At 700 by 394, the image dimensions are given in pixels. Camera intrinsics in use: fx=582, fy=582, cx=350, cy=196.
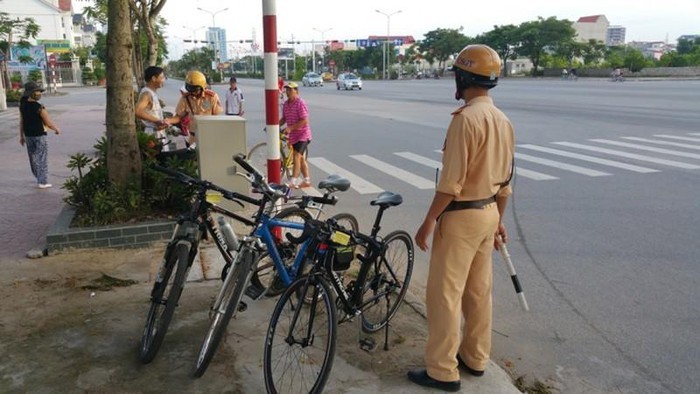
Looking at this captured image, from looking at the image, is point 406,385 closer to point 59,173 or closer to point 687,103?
point 59,173

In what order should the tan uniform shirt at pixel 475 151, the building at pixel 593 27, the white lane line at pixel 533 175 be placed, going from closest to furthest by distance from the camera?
the tan uniform shirt at pixel 475 151
the white lane line at pixel 533 175
the building at pixel 593 27

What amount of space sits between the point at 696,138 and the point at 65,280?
14.5 metres

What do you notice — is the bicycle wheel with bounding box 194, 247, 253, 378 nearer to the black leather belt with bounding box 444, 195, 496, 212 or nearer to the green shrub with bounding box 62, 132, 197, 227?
the black leather belt with bounding box 444, 195, 496, 212

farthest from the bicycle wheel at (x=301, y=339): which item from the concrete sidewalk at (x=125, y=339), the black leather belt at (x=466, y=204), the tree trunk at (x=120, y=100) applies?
the tree trunk at (x=120, y=100)

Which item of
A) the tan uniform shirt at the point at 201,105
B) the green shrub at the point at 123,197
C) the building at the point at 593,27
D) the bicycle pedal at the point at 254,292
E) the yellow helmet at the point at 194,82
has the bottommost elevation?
the bicycle pedal at the point at 254,292

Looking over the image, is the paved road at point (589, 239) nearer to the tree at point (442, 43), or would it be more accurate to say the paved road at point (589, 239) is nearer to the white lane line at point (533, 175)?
the white lane line at point (533, 175)

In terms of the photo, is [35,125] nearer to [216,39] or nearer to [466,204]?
[466,204]

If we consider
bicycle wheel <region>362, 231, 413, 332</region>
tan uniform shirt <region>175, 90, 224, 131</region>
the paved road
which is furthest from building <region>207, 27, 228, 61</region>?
bicycle wheel <region>362, 231, 413, 332</region>

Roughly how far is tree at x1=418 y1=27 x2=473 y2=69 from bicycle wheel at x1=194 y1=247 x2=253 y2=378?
3746 inches

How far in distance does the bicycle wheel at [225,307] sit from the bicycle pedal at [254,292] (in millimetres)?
611

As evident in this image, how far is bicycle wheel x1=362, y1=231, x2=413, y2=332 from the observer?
3986 mm

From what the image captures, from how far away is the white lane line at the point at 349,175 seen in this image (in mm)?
9250

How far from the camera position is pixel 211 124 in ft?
22.4

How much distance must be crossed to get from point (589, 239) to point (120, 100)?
17.5 feet
